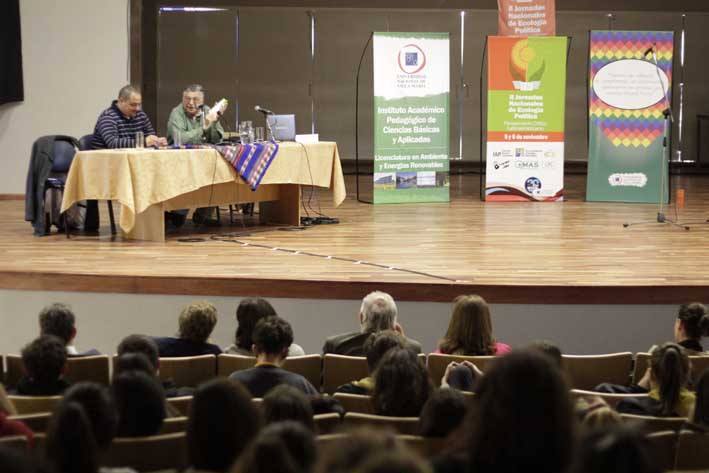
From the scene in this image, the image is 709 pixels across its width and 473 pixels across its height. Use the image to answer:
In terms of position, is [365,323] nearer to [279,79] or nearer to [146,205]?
[146,205]

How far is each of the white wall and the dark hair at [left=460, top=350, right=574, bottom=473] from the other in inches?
348

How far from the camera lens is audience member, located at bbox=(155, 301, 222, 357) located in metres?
4.18

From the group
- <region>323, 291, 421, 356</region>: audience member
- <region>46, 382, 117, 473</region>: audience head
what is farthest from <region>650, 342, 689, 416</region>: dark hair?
<region>46, 382, 117, 473</region>: audience head

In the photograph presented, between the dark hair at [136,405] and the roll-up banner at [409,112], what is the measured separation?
6810 mm

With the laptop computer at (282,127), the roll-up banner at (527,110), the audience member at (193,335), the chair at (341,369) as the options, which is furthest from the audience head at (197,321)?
the roll-up banner at (527,110)

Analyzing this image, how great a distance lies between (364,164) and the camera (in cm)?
1363

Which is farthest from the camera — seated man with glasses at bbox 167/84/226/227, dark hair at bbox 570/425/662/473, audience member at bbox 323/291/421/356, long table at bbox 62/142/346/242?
seated man with glasses at bbox 167/84/226/227

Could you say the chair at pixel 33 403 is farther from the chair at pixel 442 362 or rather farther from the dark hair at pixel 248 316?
the chair at pixel 442 362

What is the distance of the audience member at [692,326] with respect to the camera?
4.12 meters

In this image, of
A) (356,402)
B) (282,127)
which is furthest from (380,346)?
(282,127)

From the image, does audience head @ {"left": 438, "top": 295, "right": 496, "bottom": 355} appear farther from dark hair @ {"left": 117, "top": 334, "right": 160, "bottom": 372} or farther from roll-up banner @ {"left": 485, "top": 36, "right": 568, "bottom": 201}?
roll-up banner @ {"left": 485, "top": 36, "right": 568, "bottom": 201}

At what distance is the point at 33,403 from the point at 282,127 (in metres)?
4.98

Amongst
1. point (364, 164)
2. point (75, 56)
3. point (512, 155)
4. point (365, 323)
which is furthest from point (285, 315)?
point (364, 164)

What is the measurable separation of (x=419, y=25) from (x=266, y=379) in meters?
10.6
